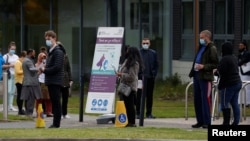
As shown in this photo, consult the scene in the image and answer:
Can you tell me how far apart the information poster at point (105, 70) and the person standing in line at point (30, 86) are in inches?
98.8

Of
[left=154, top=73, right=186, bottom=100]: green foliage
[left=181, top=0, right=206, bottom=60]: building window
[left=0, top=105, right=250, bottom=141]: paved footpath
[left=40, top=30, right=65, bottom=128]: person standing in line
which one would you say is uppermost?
[left=181, top=0, right=206, bottom=60]: building window

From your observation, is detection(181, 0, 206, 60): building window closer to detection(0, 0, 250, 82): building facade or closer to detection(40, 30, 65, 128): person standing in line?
detection(0, 0, 250, 82): building facade

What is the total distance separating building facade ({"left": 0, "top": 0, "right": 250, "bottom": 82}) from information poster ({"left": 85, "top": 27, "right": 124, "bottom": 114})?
11284mm

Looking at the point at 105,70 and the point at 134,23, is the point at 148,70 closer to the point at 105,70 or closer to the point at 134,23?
the point at 105,70

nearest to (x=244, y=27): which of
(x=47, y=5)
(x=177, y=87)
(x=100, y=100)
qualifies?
(x=177, y=87)

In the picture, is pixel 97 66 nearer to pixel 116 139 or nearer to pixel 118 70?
pixel 118 70

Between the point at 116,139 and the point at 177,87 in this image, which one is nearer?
the point at 116,139

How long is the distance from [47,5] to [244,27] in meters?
11.1

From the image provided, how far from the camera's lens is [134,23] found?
121 feet

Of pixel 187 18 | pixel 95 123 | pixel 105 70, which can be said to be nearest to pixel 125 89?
pixel 105 70

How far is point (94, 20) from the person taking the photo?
3841cm

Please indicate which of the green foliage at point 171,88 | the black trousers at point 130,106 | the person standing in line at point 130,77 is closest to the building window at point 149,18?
the green foliage at point 171,88

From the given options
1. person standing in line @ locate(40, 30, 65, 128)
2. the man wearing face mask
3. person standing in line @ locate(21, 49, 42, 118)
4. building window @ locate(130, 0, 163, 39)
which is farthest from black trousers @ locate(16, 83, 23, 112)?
building window @ locate(130, 0, 163, 39)

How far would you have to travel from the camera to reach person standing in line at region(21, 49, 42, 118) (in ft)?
73.2
